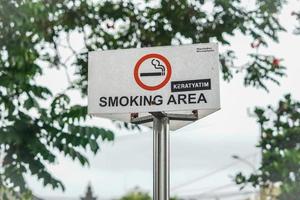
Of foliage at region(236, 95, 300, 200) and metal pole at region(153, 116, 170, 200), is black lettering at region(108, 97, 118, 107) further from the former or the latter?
foliage at region(236, 95, 300, 200)

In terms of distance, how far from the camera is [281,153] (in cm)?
299

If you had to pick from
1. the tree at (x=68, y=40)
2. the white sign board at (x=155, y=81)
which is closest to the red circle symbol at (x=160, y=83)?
the white sign board at (x=155, y=81)

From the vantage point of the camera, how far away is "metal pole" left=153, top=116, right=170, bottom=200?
100 cm

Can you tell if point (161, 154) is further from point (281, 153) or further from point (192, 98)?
point (281, 153)

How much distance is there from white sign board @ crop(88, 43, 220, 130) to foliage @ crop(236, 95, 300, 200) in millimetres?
2012

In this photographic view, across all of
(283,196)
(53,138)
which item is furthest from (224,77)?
(53,138)

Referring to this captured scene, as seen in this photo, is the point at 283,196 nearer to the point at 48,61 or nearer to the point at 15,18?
the point at 48,61

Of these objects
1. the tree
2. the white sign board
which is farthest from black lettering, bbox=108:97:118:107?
the tree

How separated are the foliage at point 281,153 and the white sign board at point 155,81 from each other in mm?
2012

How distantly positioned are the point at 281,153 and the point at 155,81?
7.04 ft

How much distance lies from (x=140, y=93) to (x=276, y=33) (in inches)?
75.5

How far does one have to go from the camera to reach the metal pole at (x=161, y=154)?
1.00 metres

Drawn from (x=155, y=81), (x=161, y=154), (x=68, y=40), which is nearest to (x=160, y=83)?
(x=155, y=81)

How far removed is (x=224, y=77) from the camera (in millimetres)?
2797
